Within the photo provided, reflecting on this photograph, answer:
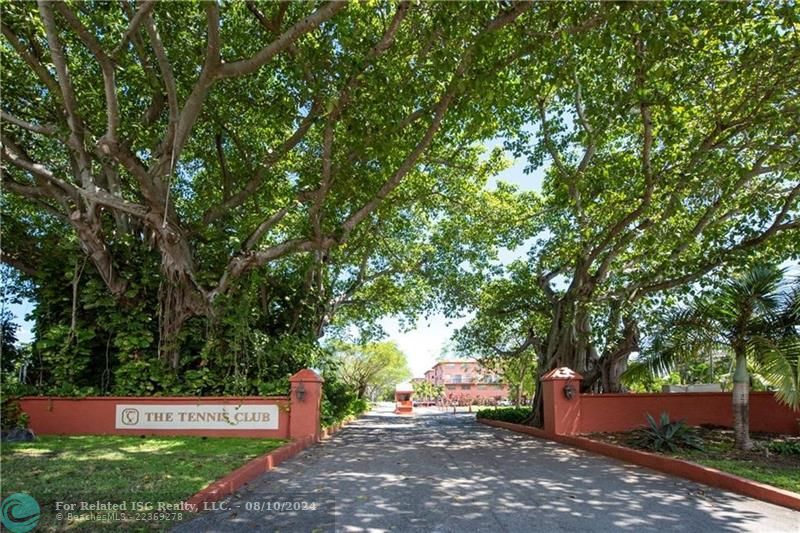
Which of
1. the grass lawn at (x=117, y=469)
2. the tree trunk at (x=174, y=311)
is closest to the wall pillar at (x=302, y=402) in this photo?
the grass lawn at (x=117, y=469)

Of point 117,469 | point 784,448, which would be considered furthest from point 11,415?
point 784,448

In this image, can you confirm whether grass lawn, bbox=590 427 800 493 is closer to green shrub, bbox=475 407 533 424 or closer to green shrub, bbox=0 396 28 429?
green shrub, bbox=475 407 533 424

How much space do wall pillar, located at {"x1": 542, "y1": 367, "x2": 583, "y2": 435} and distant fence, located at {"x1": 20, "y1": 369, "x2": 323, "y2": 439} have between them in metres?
5.59

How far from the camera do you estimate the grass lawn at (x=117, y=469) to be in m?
5.15

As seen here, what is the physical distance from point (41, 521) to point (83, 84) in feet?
33.4

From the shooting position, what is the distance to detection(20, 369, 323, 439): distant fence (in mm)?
10672

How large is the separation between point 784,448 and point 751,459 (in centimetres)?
113

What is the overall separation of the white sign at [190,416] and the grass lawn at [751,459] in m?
6.91

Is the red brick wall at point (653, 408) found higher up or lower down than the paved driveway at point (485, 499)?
higher up

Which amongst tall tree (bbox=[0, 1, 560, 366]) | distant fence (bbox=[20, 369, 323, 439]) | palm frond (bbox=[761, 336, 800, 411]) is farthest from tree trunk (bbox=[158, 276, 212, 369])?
palm frond (bbox=[761, 336, 800, 411])

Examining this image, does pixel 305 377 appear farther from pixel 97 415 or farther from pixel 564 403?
A: pixel 564 403

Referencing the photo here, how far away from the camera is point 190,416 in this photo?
420 inches

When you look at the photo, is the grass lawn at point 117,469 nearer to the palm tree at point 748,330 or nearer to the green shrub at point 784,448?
the palm tree at point 748,330

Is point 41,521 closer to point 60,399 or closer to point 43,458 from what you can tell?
point 43,458
